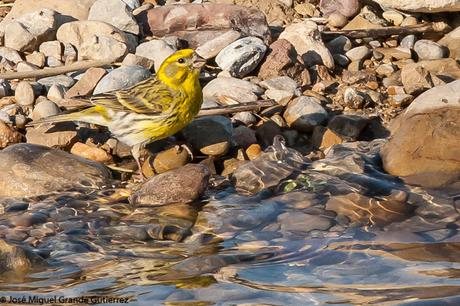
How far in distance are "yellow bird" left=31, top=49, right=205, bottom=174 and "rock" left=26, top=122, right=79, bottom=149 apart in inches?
6.3

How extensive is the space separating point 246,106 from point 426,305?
372 cm

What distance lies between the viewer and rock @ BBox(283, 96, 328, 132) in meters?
9.16

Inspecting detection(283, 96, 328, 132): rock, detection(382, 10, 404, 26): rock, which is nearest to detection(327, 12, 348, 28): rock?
detection(382, 10, 404, 26): rock

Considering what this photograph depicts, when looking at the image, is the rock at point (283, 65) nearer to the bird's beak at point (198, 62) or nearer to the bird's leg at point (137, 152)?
the bird's beak at point (198, 62)

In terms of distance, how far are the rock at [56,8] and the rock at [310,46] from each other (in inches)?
81.3

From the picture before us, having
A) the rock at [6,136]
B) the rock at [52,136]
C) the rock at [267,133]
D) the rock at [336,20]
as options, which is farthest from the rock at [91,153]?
the rock at [336,20]

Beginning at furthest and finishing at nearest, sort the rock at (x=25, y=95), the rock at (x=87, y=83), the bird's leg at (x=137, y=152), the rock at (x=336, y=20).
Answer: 1. the rock at (x=336, y=20)
2. the rock at (x=87, y=83)
3. the rock at (x=25, y=95)
4. the bird's leg at (x=137, y=152)

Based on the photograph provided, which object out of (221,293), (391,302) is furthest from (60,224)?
(391,302)

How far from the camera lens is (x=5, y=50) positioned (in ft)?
32.8

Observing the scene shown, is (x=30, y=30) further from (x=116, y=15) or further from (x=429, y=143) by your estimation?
(x=429, y=143)

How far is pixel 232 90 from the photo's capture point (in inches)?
371

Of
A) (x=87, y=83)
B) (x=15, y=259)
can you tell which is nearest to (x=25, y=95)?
(x=87, y=83)

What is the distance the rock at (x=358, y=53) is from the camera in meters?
10.2

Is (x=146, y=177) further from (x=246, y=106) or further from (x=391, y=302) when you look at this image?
(x=391, y=302)
